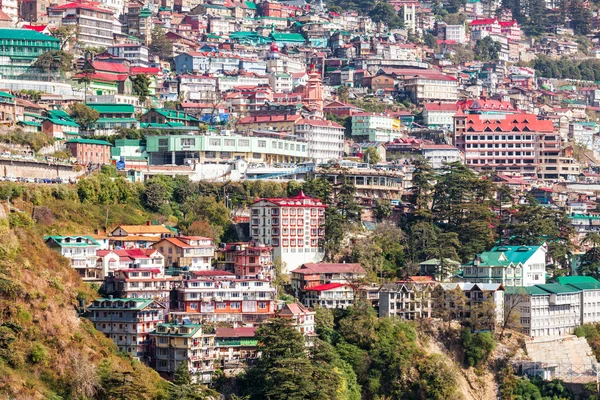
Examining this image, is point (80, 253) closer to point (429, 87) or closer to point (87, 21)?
point (87, 21)

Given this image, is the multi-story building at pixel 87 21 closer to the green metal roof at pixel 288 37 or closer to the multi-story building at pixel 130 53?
the multi-story building at pixel 130 53

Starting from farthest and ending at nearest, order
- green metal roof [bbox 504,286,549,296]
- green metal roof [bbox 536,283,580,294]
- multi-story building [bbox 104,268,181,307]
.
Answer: green metal roof [bbox 536,283,580,294] < green metal roof [bbox 504,286,549,296] < multi-story building [bbox 104,268,181,307]

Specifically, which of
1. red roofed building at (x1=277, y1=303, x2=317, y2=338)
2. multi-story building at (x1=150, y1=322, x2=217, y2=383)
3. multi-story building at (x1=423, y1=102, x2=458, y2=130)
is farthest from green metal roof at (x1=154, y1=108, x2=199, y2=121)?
multi-story building at (x1=150, y1=322, x2=217, y2=383)

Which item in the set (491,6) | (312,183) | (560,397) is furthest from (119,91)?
(491,6)

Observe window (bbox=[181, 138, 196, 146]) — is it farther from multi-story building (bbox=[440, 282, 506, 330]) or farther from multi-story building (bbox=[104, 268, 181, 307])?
multi-story building (bbox=[104, 268, 181, 307])

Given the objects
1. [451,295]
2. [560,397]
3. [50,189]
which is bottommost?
[560,397]

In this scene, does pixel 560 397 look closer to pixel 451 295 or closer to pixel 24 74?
pixel 451 295

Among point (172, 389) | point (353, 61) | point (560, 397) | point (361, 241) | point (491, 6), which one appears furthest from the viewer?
point (491, 6)
